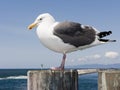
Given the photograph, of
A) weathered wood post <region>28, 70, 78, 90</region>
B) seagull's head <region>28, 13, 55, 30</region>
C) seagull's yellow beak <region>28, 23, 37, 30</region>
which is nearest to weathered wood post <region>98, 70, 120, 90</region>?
weathered wood post <region>28, 70, 78, 90</region>

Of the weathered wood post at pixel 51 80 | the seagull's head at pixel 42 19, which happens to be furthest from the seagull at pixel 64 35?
the weathered wood post at pixel 51 80

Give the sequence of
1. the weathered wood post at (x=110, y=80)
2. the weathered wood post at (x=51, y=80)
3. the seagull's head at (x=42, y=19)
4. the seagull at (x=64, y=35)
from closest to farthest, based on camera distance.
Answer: the weathered wood post at (x=51, y=80)
the weathered wood post at (x=110, y=80)
the seagull at (x=64, y=35)
the seagull's head at (x=42, y=19)

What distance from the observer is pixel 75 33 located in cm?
1013

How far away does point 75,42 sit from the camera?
10047 millimetres

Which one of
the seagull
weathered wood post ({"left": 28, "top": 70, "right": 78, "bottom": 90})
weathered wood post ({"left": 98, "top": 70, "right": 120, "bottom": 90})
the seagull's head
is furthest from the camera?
the seagull's head

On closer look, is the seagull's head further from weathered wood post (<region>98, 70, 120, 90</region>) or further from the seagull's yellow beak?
weathered wood post (<region>98, 70, 120, 90</region>)

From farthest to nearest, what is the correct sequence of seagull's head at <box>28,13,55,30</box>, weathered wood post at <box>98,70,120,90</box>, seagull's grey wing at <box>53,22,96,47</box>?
seagull's grey wing at <box>53,22,96,47</box> → seagull's head at <box>28,13,55,30</box> → weathered wood post at <box>98,70,120,90</box>

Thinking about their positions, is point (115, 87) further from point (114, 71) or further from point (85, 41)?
point (85, 41)

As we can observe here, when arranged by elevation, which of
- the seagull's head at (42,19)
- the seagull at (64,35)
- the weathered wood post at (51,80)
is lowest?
the weathered wood post at (51,80)

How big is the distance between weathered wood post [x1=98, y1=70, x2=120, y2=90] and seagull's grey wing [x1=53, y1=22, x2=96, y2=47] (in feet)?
4.20

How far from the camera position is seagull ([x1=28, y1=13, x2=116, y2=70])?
9586 mm

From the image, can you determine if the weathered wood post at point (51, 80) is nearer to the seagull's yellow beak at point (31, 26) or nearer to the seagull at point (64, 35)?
the seagull at point (64, 35)

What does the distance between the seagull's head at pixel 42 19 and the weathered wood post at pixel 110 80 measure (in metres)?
1.64

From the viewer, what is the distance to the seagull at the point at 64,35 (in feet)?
31.4
